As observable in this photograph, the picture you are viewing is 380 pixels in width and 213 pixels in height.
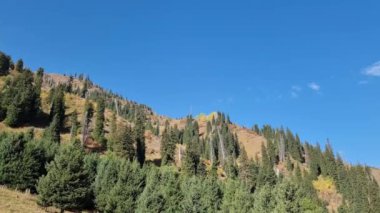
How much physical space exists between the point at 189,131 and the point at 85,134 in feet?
332

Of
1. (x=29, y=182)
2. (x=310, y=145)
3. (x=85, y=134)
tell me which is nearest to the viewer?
(x=29, y=182)

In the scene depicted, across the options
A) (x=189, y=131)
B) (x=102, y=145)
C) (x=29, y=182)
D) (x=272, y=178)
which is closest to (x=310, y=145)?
(x=189, y=131)

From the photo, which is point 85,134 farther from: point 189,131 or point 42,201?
point 189,131

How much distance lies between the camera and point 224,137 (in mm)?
194250

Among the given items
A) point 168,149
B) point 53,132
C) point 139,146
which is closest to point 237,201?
point 168,149

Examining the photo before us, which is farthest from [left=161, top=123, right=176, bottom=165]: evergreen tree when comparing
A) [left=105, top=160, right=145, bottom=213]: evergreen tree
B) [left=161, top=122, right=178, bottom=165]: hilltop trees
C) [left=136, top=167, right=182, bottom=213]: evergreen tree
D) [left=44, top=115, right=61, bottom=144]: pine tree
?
[left=105, top=160, right=145, bottom=213]: evergreen tree

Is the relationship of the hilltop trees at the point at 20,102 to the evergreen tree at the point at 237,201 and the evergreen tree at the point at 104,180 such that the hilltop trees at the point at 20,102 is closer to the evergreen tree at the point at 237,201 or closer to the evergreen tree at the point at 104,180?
the evergreen tree at the point at 104,180

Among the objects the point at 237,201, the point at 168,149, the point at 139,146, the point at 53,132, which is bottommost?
the point at 237,201

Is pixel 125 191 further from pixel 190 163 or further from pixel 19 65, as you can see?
pixel 19 65

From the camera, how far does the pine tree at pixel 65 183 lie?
158 ft

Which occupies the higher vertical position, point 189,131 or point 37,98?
point 189,131

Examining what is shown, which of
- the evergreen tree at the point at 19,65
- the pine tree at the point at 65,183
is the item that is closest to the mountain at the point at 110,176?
the pine tree at the point at 65,183

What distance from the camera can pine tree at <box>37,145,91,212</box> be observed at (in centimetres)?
4822

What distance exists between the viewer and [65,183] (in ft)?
164
